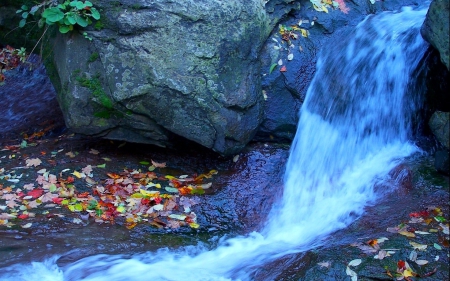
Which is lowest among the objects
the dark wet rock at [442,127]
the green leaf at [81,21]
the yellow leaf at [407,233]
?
the yellow leaf at [407,233]

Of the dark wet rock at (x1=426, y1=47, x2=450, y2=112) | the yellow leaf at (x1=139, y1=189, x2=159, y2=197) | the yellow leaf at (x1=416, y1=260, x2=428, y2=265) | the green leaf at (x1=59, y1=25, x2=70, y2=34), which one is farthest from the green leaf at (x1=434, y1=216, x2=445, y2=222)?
the green leaf at (x1=59, y1=25, x2=70, y2=34)

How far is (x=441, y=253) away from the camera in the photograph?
13.4ft

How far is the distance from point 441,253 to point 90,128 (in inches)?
158

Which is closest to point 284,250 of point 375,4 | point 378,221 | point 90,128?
point 378,221

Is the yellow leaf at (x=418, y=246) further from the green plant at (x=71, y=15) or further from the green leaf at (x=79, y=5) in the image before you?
the green leaf at (x=79, y=5)

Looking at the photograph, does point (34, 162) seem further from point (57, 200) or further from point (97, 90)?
point (97, 90)

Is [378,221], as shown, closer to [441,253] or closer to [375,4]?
[441,253]

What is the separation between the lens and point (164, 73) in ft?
18.7

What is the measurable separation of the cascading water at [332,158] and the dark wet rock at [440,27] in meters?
0.91

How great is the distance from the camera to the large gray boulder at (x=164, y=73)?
5730 millimetres

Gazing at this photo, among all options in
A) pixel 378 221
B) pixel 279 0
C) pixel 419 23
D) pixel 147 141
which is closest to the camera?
pixel 378 221

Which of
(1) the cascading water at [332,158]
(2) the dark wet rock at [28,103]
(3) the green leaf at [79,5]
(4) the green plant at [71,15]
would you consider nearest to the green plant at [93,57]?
(4) the green plant at [71,15]

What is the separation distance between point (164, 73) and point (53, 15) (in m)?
1.42

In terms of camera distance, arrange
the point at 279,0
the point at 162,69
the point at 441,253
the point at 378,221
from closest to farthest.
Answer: the point at 441,253, the point at 378,221, the point at 162,69, the point at 279,0
